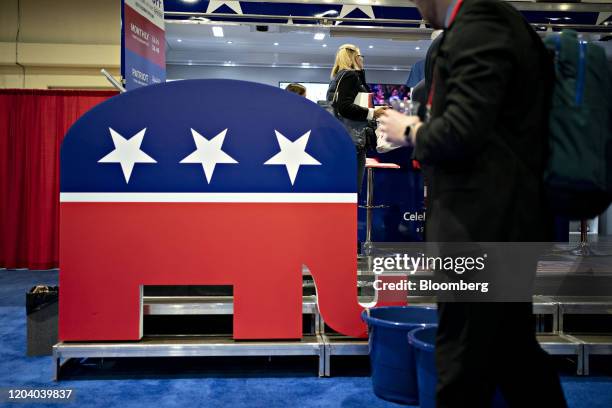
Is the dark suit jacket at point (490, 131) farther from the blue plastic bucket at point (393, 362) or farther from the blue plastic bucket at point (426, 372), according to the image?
the blue plastic bucket at point (393, 362)

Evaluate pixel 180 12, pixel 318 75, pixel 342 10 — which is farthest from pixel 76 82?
pixel 318 75

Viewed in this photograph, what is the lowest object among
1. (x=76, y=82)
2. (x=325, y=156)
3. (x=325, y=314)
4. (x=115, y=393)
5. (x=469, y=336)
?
(x=115, y=393)

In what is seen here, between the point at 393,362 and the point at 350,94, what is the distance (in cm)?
Result: 219

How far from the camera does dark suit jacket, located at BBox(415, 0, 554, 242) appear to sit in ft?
4.09

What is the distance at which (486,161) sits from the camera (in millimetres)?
1286

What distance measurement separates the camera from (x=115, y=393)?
2627 millimetres

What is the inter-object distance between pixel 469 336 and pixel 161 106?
1.98 meters

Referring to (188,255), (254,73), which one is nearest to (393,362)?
(188,255)

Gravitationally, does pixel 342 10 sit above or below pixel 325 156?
above

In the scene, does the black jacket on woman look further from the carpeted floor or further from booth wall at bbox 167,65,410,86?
booth wall at bbox 167,65,410,86

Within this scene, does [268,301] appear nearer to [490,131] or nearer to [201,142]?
[201,142]

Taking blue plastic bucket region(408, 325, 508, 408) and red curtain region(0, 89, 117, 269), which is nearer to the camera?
blue plastic bucket region(408, 325, 508, 408)

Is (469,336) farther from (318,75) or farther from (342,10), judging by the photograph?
(318,75)

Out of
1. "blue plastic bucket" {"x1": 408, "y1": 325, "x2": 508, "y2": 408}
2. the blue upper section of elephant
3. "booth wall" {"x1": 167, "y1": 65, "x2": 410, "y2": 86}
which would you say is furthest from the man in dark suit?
"booth wall" {"x1": 167, "y1": 65, "x2": 410, "y2": 86}
